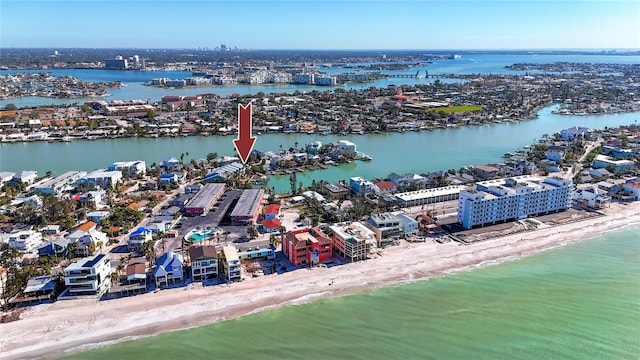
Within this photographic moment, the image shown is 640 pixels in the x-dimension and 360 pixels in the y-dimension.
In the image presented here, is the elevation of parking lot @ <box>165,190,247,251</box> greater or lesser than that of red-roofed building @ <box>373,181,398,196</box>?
lesser

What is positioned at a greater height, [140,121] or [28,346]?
[140,121]

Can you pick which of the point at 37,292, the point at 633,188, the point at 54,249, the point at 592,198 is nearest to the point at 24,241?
the point at 54,249

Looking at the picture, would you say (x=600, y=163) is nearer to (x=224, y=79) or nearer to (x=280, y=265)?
(x=280, y=265)

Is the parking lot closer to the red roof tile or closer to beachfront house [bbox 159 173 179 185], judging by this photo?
the red roof tile

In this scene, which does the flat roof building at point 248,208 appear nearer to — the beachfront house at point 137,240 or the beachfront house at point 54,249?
the beachfront house at point 137,240

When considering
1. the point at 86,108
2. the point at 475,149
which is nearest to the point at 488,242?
the point at 475,149

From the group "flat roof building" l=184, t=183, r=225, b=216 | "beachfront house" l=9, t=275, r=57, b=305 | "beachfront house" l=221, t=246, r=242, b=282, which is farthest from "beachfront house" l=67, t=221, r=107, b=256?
"beachfront house" l=221, t=246, r=242, b=282
